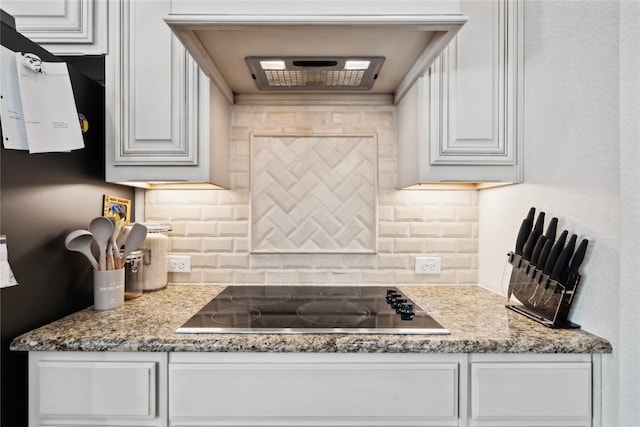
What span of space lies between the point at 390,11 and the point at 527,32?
0.67 m

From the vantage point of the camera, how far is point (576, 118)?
4.00 feet

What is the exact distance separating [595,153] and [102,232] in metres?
1.67

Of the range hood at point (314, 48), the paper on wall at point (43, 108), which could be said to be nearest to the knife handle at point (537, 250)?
the range hood at point (314, 48)

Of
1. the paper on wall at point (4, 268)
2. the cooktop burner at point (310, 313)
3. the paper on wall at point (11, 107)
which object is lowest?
the cooktop burner at point (310, 313)

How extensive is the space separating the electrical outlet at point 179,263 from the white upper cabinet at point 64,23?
94 centimetres

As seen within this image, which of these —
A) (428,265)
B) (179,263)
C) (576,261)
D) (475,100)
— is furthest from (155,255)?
(576,261)

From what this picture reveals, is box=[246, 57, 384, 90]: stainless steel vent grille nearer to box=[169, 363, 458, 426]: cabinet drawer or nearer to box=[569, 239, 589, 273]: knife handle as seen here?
box=[569, 239, 589, 273]: knife handle

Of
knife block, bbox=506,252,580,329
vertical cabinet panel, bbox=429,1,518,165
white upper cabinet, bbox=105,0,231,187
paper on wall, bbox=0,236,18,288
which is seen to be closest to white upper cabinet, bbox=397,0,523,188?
vertical cabinet panel, bbox=429,1,518,165

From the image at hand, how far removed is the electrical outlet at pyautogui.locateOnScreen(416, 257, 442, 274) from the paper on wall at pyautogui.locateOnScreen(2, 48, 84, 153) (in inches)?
59.5

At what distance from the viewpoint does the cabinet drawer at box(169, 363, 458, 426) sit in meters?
1.10

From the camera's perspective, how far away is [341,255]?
187 cm

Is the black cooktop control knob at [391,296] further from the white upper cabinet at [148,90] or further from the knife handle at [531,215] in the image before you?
the white upper cabinet at [148,90]

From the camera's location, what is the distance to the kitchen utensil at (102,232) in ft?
4.43

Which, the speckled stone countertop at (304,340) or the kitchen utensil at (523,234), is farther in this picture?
the kitchen utensil at (523,234)
